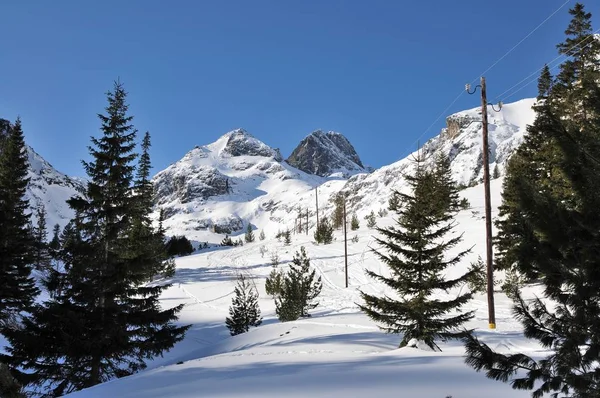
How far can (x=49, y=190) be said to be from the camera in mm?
163000

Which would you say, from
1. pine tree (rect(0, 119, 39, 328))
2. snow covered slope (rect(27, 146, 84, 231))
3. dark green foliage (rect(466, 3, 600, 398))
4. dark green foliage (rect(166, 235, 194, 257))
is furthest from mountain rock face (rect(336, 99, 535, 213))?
dark green foliage (rect(466, 3, 600, 398))

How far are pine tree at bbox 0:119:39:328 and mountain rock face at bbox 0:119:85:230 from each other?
135778mm

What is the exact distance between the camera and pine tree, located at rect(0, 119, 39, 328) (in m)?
17.7

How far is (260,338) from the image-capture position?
14.2 metres

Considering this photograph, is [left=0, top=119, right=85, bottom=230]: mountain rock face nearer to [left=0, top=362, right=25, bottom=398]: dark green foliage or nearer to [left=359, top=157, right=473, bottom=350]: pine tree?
[left=359, top=157, right=473, bottom=350]: pine tree

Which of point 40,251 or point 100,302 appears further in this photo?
point 40,251

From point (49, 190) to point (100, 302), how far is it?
181890 mm

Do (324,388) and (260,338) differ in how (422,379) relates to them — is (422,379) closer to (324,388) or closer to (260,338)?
(324,388)

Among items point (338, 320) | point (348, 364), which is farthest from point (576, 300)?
point (338, 320)

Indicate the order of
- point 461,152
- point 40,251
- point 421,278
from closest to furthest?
point 421,278
point 40,251
point 461,152

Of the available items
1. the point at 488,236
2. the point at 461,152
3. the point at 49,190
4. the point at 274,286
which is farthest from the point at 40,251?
the point at 461,152

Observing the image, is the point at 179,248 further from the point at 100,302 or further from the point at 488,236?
the point at 488,236

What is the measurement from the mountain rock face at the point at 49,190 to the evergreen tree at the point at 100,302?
481 feet

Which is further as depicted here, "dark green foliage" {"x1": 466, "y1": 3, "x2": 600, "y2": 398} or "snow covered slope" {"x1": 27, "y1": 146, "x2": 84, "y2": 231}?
"snow covered slope" {"x1": 27, "y1": 146, "x2": 84, "y2": 231}
